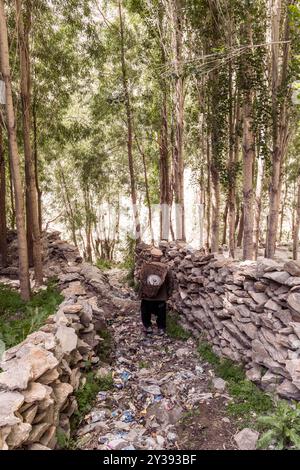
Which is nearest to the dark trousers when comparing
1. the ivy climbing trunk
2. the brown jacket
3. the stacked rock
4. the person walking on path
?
the person walking on path

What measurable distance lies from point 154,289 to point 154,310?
607 millimetres

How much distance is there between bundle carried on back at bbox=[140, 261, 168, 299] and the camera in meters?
7.07

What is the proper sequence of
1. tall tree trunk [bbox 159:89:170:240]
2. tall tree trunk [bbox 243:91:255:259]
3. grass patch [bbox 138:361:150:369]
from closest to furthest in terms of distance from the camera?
→ grass patch [bbox 138:361:150:369]
tall tree trunk [bbox 243:91:255:259]
tall tree trunk [bbox 159:89:170:240]

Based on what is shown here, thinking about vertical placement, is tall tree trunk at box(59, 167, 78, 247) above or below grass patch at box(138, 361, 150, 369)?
above

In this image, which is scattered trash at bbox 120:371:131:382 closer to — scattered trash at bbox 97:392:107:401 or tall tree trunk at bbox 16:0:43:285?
scattered trash at bbox 97:392:107:401

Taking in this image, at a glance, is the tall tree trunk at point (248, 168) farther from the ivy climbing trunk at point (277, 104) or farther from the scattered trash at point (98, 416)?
the scattered trash at point (98, 416)

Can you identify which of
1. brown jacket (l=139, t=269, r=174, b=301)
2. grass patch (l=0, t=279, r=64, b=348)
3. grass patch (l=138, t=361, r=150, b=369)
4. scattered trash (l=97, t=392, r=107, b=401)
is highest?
brown jacket (l=139, t=269, r=174, b=301)

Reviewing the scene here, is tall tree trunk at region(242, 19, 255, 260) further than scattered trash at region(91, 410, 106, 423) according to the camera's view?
Yes

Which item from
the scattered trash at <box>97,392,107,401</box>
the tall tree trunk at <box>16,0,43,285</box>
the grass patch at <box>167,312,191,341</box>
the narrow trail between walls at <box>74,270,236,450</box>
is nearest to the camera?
the narrow trail between walls at <box>74,270,236,450</box>

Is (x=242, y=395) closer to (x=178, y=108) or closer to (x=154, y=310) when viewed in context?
(x=154, y=310)

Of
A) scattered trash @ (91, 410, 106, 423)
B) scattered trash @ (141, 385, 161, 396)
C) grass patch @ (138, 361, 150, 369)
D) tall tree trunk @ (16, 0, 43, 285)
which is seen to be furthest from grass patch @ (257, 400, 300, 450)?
tall tree trunk @ (16, 0, 43, 285)

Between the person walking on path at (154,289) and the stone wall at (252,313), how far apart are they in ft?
2.32

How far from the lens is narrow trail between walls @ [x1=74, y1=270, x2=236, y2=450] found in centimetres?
405

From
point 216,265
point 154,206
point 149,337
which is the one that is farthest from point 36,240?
point 154,206
